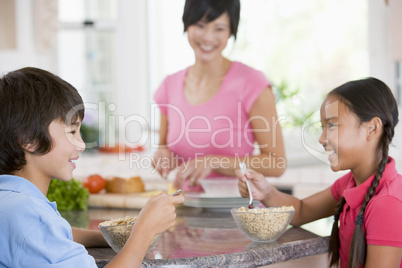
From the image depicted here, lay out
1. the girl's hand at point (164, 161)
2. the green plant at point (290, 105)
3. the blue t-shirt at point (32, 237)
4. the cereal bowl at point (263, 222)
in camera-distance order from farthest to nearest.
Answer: the green plant at point (290, 105) → the girl's hand at point (164, 161) → the cereal bowl at point (263, 222) → the blue t-shirt at point (32, 237)

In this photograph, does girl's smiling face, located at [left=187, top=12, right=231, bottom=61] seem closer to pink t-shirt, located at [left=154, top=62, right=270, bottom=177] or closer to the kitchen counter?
pink t-shirt, located at [left=154, top=62, right=270, bottom=177]

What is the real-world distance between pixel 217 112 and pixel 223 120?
46 millimetres

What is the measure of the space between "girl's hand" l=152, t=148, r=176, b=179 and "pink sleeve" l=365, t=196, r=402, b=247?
3.33ft

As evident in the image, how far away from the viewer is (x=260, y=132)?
2105 millimetres

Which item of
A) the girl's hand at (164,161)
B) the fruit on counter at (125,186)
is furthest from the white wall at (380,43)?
the fruit on counter at (125,186)

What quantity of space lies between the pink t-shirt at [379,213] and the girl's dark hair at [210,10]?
904mm

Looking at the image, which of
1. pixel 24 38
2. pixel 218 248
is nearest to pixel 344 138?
pixel 218 248

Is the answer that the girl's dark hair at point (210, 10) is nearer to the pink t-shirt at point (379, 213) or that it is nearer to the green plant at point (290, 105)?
the pink t-shirt at point (379, 213)

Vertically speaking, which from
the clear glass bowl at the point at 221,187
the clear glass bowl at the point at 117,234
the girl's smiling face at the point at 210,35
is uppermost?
the girl's smiling face at the point at 210,35

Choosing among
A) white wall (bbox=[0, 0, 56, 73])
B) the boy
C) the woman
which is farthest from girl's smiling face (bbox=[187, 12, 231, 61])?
white wall (bbox=[0, 0, 56, 73])

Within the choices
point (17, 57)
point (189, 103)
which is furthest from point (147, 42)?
point (189, 103)

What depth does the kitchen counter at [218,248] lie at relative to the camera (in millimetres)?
1308

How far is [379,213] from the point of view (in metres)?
1.37

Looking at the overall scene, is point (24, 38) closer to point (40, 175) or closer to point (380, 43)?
point (380, 43)
